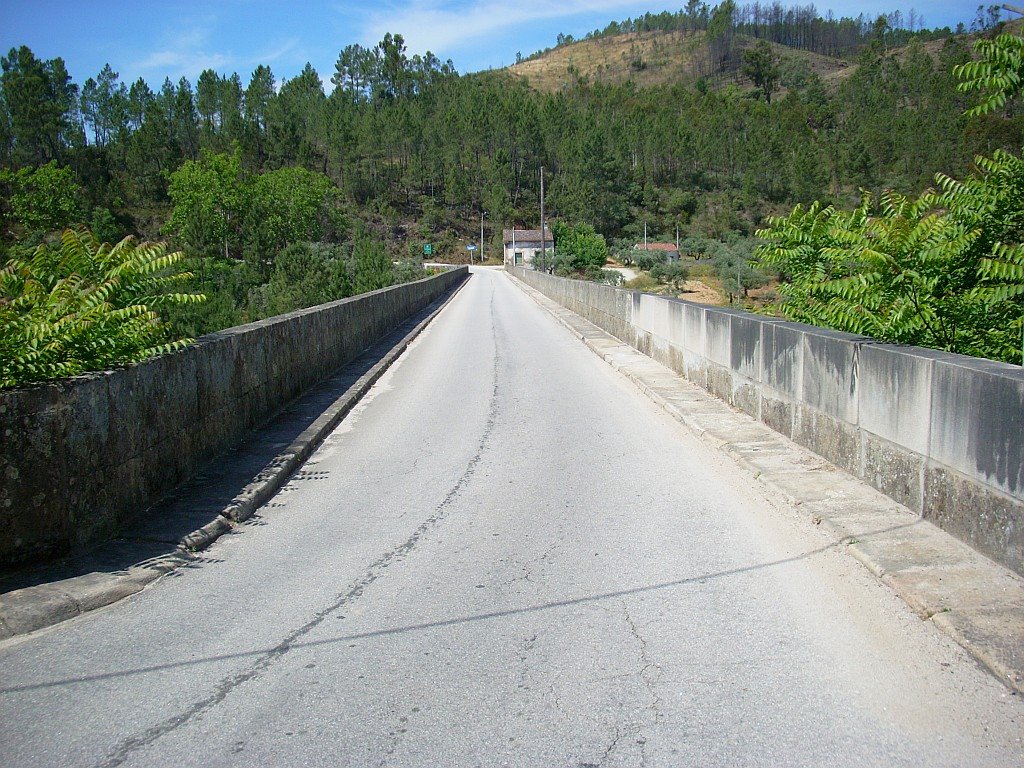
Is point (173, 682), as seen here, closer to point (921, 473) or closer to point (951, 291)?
point (921, 473)

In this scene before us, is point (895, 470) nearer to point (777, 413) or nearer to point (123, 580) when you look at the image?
point (777, 413)

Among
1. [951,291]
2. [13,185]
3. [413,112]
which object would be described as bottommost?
[951,291]

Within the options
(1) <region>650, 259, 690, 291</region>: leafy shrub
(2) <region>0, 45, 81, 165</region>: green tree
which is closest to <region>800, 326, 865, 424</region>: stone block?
(1) <region>650, 259, 690, 291</region>: leafy shrub

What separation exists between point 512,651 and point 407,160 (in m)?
153

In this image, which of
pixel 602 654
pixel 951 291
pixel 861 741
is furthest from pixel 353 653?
pixel 951 291

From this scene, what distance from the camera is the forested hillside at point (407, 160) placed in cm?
10162

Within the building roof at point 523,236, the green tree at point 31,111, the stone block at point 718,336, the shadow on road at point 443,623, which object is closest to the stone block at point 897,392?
the shadow on road at point 443,623

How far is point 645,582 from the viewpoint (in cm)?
554

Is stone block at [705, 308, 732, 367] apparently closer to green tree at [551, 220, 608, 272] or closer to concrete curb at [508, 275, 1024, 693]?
concrete curb at [508, 275, 1024, 693]

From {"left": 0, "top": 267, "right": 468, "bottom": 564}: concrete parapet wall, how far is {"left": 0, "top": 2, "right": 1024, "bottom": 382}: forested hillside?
7573 cm

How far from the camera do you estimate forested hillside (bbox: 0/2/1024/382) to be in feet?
333

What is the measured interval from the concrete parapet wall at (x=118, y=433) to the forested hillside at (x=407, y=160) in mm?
75732

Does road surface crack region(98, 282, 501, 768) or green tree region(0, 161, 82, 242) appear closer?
road surface crack region(98, 282, 501, 768)

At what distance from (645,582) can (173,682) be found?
2.81 m
